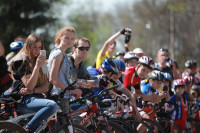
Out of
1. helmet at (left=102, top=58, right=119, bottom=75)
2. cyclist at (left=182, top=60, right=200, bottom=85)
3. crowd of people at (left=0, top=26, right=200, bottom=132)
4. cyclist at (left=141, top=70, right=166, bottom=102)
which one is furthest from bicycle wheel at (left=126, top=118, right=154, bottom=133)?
cyclist at (left=182, top=60, right=200, bottom=85)

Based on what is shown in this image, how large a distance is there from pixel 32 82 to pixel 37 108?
358 mm

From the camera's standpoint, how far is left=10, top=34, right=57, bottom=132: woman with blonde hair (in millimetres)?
4422

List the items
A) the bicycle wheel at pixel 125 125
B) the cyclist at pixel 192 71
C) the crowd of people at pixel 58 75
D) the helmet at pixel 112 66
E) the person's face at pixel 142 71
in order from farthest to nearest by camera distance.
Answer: the cyclist at pixel 192 71 < the person's face at pixel 142 71 < the helmet at pixel 112 66 < the bicycle wheel at pixel 125 125 < the crowd of people at pixel 58 75

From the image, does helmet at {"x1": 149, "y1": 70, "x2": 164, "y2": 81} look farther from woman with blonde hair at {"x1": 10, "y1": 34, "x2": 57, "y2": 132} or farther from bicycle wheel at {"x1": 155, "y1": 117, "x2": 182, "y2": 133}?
woman with blonde hair at {"x1": 10, "y1": 34, "x2": 57, "y2": 132}

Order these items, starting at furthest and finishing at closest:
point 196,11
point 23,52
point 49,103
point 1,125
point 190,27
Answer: point 190,27
point 196,11
point 23,52
point 49,103
point 1,125

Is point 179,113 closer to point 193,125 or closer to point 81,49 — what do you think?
point 193,125

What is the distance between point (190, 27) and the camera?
2997 centimetres

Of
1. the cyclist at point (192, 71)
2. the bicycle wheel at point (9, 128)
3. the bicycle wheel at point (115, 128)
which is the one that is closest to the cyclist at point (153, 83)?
the bicycle wheel at point (115, 128)

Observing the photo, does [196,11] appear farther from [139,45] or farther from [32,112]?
[32,112]

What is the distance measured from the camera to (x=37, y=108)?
14.8 feet

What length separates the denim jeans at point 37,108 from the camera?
14.4ft

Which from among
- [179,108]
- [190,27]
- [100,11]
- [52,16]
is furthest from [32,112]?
[100,11]

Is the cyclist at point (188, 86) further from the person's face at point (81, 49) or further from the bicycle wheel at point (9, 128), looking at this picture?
the bicycle wheel at point (9, 128)

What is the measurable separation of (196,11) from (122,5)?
1387 cm
